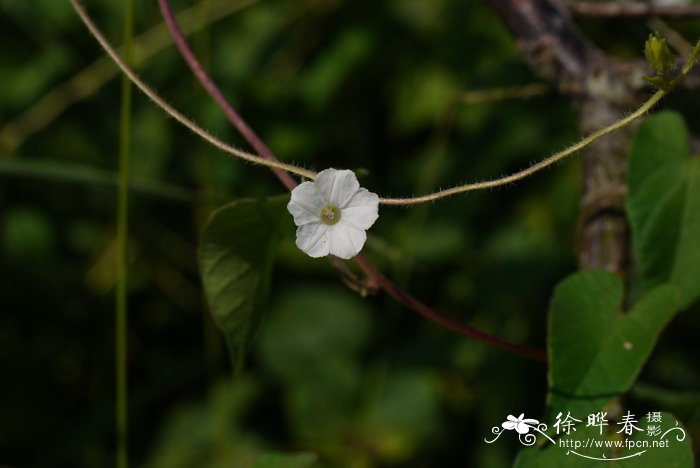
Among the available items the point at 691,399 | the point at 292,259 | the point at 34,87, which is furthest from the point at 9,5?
the point at 691,399

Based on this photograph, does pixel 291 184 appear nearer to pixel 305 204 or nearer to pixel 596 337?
pixel 305 204

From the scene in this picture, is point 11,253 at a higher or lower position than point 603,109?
higher

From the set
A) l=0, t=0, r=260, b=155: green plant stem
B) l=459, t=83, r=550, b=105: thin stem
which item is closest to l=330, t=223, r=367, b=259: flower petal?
l=459, t=83, r=550, b=105: thin stem

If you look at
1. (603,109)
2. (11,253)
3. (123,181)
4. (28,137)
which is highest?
(28,137)

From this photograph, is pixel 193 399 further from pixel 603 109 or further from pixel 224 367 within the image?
pixel 603 109

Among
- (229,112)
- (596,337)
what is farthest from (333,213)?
(596,337)

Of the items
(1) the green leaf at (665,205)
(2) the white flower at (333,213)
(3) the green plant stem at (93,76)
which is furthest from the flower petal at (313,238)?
(3) the green plant stem at (93,76)
